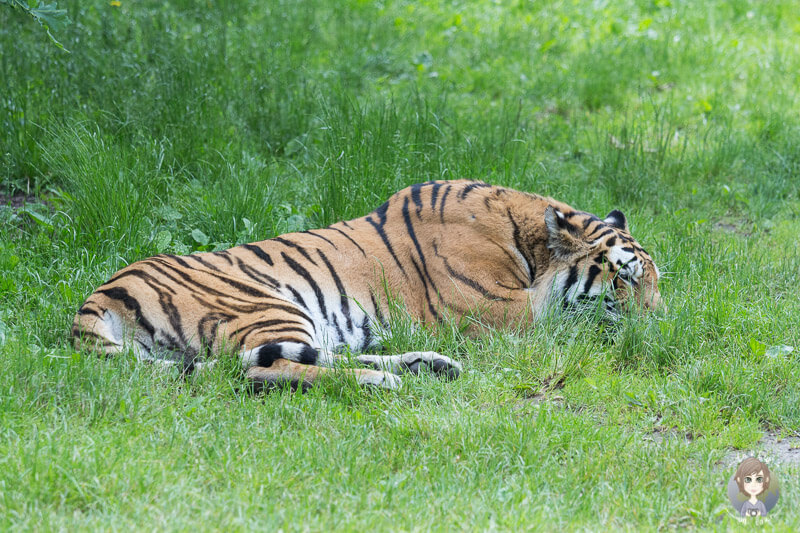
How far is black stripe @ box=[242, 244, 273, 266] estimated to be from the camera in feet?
14.9

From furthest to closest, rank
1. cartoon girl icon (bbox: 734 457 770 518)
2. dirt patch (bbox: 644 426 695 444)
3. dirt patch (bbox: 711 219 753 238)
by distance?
dirt patch (bbox: 711 219 753 238), dirt patch (bbox: 644 426 695 444), cartoon girl icon (bbox: 734 457 770 518)

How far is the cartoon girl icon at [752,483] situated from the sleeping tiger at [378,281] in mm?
1361

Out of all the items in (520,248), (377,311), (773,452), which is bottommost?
(773,452)

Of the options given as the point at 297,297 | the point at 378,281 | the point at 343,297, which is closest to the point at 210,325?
the point at 297,297

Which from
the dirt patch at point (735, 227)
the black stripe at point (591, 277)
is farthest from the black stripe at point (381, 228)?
the dirt patch at point (735, 227)

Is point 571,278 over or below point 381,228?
below

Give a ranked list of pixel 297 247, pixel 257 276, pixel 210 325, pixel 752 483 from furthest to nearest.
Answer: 1. pixel 297 247
2. pixel 257 276
3. pixel 210 325
4. pixel 752 483

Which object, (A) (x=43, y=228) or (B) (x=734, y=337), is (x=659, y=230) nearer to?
(B) (x=734, y=337)

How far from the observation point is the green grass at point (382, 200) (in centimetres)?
310

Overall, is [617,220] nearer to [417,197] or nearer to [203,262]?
[417,197]

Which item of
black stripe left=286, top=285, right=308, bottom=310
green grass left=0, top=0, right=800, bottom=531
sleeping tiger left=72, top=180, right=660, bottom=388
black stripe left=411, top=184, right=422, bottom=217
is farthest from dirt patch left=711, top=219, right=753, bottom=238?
black stripe left=286, top=285, right=308, bottom=310

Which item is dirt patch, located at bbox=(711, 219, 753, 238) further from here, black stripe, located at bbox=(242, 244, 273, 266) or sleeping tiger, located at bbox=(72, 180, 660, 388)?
black stripe, located at bbox=(242, 244, 273, 266)

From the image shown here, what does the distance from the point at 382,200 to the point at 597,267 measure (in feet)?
5.77

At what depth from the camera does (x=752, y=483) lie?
310 centimetres
